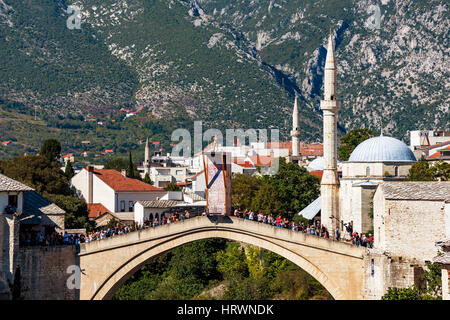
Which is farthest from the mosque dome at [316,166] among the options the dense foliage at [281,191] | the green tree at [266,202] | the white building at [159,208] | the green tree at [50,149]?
the green tree at [50,149]

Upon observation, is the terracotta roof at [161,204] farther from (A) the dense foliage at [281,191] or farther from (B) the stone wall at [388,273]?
(B) the stone wall at [388,273]

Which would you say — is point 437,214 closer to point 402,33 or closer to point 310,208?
point 310,208

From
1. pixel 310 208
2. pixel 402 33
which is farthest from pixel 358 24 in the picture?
pixel 310 208

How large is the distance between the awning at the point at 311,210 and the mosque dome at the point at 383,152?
7.31 meters

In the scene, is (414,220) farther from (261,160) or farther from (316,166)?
(261,160)

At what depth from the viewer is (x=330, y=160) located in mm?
58844

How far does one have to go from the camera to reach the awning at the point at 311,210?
214 feet

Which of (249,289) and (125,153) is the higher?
(125,153)

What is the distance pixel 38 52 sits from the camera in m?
172

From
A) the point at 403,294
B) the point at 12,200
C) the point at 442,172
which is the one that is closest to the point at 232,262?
the point at 442,172

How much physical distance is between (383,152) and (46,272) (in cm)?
2254

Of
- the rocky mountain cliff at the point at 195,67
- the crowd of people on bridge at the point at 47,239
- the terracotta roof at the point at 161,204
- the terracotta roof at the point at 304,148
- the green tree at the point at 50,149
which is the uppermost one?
the rocky mountain cliff at the point at 195,67

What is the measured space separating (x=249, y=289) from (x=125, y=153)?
332ft

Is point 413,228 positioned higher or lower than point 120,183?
lower
